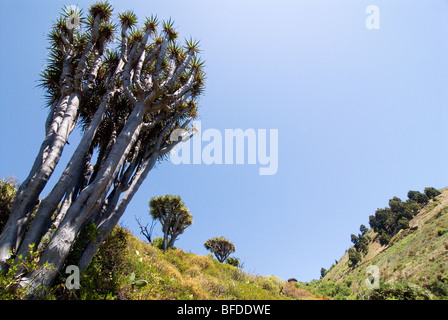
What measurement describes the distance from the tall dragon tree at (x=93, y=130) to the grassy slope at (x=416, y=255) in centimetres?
3948

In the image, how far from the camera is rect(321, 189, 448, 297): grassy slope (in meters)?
36.2

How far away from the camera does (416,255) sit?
4459cm

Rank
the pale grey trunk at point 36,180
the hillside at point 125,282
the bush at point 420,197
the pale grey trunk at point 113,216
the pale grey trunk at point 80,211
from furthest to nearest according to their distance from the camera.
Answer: the bush at point 420,197 < the pale grey trunk at point 113,216 < the hillside at point 125,282 < the pale grey trunk at point 36,180 < the pale grey trunk at point 80,211

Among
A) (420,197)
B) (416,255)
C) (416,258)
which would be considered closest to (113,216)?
(416,258)

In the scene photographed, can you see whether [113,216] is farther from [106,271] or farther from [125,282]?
[125,282]

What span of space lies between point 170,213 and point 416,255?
53936 mm

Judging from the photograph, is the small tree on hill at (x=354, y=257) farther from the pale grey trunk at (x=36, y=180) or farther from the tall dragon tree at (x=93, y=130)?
the pale grey trunk at (x=36, y=180)

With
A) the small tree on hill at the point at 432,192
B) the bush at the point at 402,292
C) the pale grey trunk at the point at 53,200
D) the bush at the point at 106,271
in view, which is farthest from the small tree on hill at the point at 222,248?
the small tree on hill at the point at 432,192

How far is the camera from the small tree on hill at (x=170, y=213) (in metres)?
17.8

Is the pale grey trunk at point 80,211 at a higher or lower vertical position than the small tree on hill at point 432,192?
lower

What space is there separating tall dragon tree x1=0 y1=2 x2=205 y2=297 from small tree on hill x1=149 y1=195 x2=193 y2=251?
9.36m

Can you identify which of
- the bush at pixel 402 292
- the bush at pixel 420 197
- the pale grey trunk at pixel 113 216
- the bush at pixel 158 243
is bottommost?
the bush at pixel 402 292
